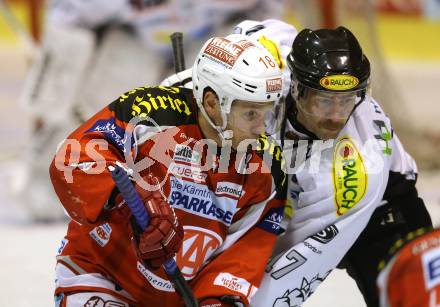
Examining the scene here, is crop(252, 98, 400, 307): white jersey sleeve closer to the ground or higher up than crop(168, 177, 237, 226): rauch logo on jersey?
closer to the ground

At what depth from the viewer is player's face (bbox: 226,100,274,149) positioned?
7.84 ft

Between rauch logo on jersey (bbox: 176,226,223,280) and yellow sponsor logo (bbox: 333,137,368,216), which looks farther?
yellow sponsor logo (bbox: 333,137,368,216)

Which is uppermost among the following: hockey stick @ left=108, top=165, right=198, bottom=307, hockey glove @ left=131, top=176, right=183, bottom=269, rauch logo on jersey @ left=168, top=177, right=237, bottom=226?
hockey stick @ left=108, top=165, right=198, bottom=307

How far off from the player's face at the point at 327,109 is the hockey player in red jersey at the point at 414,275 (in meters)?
0.74

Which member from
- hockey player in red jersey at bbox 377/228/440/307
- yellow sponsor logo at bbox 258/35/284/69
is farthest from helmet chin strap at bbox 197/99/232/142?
hockey player in red jersey at bbox 377/228/440/307

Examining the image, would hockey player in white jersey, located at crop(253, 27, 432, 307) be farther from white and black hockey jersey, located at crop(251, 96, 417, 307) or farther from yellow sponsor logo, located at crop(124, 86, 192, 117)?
yellow sponsor logo, located at crop(124, 86, 192, 117)

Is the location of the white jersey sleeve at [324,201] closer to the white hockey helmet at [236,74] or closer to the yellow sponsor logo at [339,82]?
the yellow sponsor logo at [339,82]

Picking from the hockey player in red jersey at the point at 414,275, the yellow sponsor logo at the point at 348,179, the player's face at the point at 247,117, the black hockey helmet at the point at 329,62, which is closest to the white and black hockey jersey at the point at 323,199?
the yellow sponsor logo at the point at 348,179

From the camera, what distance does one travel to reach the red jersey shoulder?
94.7 inches

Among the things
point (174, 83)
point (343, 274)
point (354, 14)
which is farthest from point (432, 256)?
point (354, 14)

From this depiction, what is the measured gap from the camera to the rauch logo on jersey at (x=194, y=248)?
253 cm

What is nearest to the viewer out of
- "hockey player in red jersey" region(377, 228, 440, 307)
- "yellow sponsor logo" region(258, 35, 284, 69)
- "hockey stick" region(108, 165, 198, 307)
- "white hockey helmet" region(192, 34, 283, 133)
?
"hockey player in red jersey" region(377, 228, 440, 307)

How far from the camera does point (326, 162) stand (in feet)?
8.84

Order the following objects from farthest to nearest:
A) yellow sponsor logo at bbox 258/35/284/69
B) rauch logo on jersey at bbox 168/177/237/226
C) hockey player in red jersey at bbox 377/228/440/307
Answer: yellow sponsor logo at bbox 258/35/284/69, rauch logo on jersey at bbox 168/177/237/226, hockey player in red jersey at bbox 377/228/440/307
